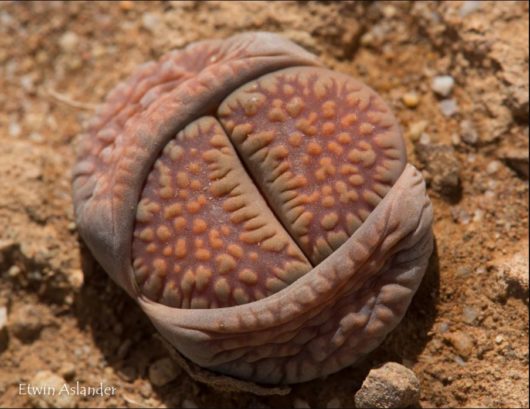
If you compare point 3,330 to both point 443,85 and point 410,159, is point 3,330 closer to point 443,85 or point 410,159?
point 410,159

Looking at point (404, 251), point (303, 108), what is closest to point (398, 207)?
point (404, 251)

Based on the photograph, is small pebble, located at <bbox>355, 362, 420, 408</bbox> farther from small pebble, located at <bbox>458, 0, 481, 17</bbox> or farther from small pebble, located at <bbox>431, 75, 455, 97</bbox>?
small pebble, located at <bbox>458, 0, 481, 17</bbox>

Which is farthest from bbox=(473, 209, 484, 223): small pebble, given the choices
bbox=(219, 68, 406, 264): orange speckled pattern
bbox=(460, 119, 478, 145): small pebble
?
bbox=(219, 68, 406, 264): orange speckled pattern

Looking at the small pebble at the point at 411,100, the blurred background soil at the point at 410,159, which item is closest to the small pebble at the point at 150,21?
the blurred background soil at the point at 410,159

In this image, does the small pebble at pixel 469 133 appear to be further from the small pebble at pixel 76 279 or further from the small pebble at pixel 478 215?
the small pebble at pixel 76 279

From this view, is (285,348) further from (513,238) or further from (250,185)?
(513,238)

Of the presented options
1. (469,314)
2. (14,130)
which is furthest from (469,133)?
(14,130)
